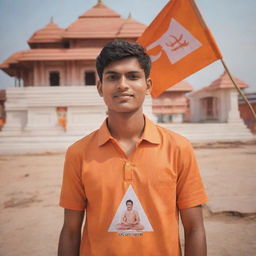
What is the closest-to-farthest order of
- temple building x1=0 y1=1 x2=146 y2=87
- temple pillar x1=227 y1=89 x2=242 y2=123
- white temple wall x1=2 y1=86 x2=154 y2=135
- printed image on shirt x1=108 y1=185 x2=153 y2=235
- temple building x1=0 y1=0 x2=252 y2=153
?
printed image on shirt x1=108 y1=185 x2=153 y2=235 → temple building x1=0 y1=0 x2=252 y2=153 → white temple wall x1=2 y1=86 x2=154 y2=135 → temple building x1=0 y1=1 x2=146 y2=87 → temple pillar x1=227 y1=89 x2=242 y2=123

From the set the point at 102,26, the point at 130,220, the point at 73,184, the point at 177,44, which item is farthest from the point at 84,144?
the point at 102,26

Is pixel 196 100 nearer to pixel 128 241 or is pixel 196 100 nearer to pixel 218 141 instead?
pixel 218 141

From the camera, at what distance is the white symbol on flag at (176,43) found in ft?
7.47

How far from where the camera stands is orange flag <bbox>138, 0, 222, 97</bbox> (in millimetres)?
2191

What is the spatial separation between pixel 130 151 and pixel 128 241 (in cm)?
38

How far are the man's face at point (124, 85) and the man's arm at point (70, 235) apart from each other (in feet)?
1.74

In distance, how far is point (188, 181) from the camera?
1.01 metres

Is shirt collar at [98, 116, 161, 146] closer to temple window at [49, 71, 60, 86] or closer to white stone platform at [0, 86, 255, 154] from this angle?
white stone platform at [0, 86, 255, 154]

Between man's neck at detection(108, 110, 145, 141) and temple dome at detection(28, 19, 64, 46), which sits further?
temple dome at detection(28, 19, 64, 46)

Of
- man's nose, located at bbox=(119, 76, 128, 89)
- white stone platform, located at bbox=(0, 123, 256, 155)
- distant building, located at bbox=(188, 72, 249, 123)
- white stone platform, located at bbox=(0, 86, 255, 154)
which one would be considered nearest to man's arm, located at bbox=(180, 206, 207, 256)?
man's nose, located at bbox=(119, 76, 128, 89)

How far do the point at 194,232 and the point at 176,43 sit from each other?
193cm

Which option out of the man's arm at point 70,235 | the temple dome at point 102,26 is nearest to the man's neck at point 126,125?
the man's arm at point 70,235

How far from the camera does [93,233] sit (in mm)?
981

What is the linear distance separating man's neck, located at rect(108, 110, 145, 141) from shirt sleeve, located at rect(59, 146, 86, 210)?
219 mm
